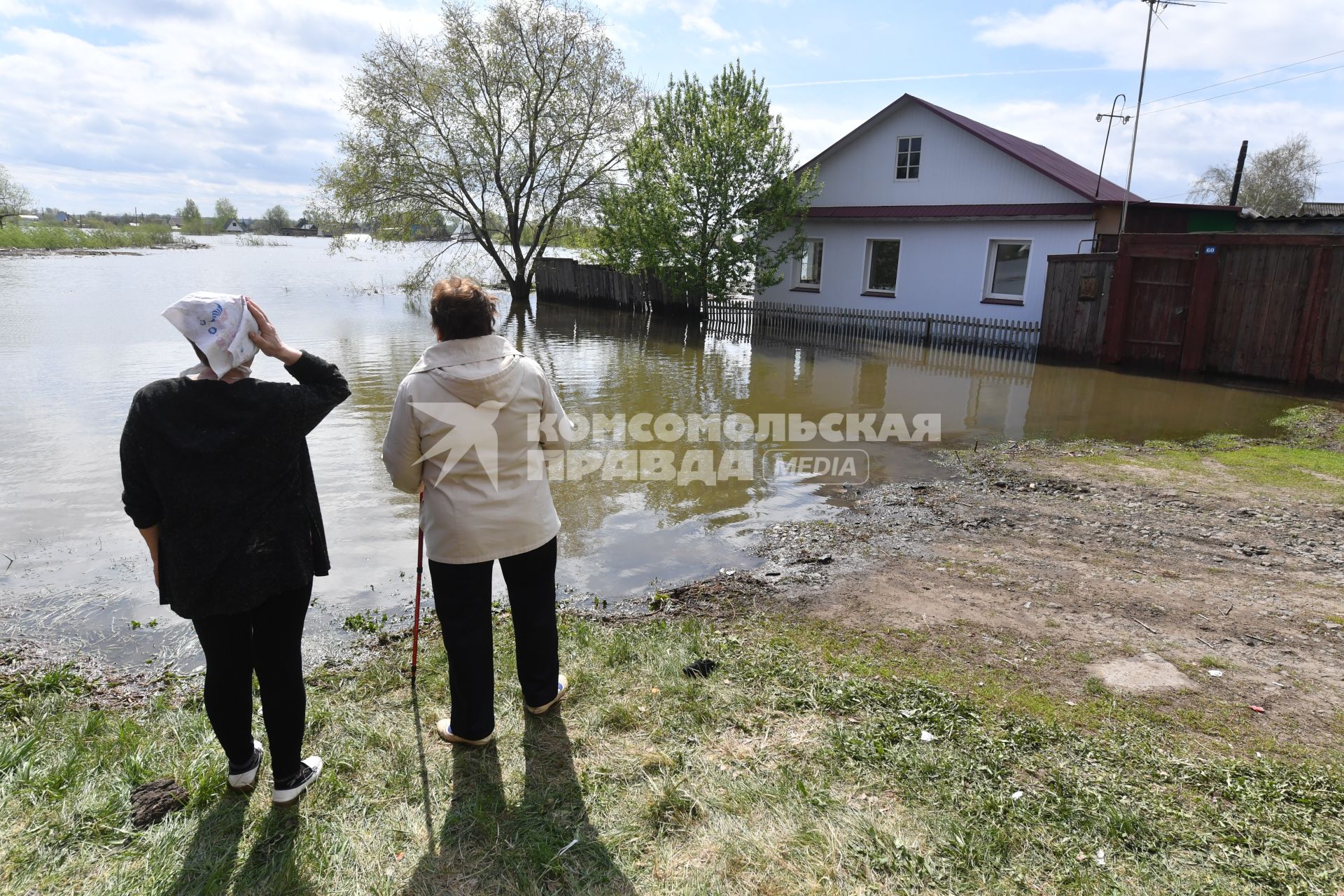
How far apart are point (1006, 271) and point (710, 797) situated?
20.2 metres

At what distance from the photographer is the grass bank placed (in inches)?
100

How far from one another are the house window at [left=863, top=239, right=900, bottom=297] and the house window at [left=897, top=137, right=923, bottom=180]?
A: 183 centimetres

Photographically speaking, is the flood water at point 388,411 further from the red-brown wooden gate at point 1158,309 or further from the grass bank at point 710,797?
the grass bank at point 710,797

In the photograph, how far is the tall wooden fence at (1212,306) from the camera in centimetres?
1326

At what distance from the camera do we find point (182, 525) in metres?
2.59

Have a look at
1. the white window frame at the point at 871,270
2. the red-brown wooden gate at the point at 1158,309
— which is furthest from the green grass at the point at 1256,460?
the white window frame at the point at 871,270

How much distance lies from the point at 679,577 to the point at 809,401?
778cm

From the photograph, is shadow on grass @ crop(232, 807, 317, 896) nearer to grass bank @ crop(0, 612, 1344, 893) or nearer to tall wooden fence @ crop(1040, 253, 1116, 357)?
grass bank @ crop(0, 612, 1344, 893)

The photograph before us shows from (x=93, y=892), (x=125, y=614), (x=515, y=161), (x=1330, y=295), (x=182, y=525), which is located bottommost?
(x=125, y=614)

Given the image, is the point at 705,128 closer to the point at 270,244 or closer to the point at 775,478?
the point at 775,478

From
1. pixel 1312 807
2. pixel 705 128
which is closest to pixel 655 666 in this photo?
pixel 1312 807

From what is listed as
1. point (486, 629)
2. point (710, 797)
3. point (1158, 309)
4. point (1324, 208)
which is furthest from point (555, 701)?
point (1324, 208)

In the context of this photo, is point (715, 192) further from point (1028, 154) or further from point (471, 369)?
point (471, 369)

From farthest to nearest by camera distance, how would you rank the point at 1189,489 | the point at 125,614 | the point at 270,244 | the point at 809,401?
the point at 270,244 < the point at 809,401 < the point at 1189,489 < the point at 125,614
